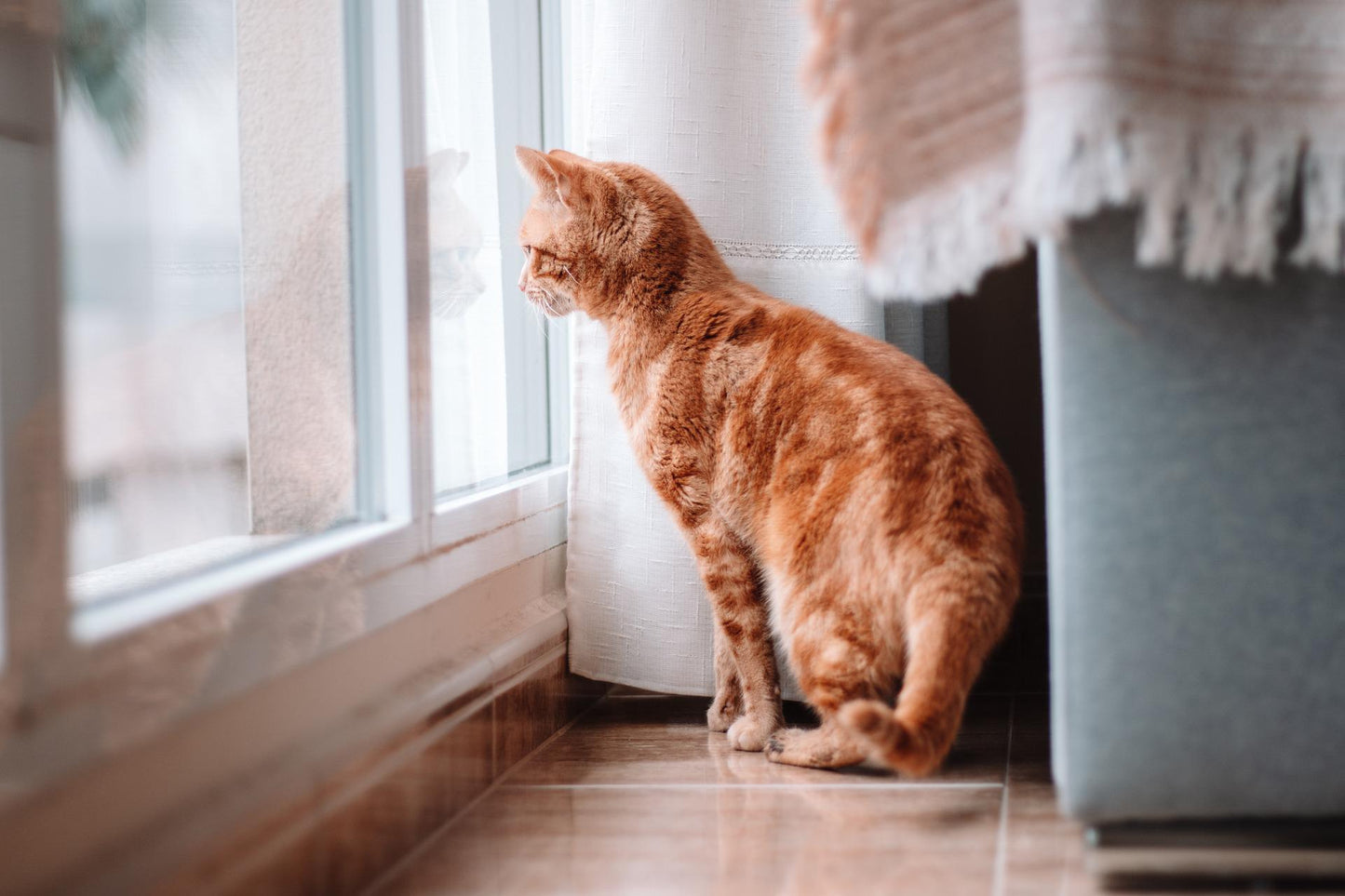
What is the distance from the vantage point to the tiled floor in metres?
0.96

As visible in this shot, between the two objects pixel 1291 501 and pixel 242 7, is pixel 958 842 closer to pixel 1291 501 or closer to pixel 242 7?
pixel 1291 501

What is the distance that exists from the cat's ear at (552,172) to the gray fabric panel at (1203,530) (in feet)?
2.49

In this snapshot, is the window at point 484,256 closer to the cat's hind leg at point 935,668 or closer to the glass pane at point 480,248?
the glass pane at point 480,248

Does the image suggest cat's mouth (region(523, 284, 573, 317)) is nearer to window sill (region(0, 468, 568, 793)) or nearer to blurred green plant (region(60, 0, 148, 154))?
window sill (region(0, 468, 568, 793))

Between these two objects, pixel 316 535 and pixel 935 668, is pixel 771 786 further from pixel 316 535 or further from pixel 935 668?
pixel 316 535

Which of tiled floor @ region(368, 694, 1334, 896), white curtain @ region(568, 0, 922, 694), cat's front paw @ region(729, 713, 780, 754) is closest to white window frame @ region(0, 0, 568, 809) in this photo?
white curtain @ region(568, 0, 922, 694)

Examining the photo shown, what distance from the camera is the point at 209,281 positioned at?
→ 1.44 meters

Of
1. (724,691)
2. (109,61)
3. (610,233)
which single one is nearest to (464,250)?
(610,233)

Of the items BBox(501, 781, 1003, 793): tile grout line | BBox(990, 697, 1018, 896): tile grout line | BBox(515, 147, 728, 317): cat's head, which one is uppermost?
BBox(515, 147, 728, 317): cat's head

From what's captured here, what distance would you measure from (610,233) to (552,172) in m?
0.11

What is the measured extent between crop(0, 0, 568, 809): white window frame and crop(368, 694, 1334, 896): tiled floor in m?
0.22

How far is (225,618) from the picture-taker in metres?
0.86

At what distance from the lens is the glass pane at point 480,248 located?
53.6 inches

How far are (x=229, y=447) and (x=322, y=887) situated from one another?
0.70 meters
